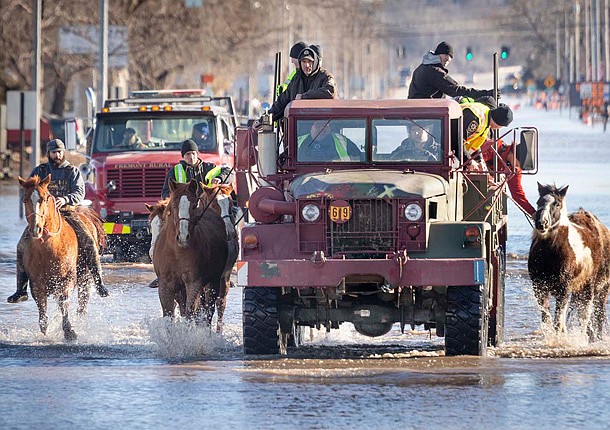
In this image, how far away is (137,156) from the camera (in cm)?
2530

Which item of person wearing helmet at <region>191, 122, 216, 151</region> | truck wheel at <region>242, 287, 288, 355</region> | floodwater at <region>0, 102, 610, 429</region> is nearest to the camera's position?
floodwater at <region>0, 102, 610, 429</region>

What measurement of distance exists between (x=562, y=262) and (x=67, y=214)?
5095mm

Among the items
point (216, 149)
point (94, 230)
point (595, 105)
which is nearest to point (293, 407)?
point (94, 230)

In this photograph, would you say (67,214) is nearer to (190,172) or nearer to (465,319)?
(190,172)

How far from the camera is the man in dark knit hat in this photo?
15883 mm

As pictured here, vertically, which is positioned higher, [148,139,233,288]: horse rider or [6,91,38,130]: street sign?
[6,91,38,130]: street sign

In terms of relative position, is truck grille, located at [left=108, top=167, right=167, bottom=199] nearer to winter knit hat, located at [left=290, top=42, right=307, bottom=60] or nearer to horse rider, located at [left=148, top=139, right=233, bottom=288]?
horse rider, located at [left=148, top=139, right=233, bottom=288]

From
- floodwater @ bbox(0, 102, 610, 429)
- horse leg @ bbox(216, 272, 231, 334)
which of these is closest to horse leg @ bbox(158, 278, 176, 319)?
floodwater @ bbox(0, 102, 610, 429)

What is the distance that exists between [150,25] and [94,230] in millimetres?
41857

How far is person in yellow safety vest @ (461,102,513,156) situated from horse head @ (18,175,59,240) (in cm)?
399

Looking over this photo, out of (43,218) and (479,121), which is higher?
(479,121)

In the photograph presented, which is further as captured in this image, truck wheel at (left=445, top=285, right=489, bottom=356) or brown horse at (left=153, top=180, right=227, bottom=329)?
brown horse at (left=153, top=180, right=227, bottom=329)

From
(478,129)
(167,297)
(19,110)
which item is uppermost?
(19,110)

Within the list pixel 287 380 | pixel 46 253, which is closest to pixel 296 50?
pixel 46 253
